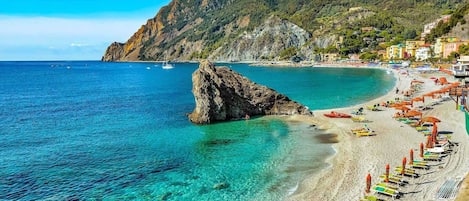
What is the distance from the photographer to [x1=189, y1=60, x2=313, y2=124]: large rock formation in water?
4231cm

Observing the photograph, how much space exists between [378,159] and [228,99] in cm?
2076

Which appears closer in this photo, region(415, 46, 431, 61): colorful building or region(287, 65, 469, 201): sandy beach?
region(287, 65, 469, 201): sandy beach

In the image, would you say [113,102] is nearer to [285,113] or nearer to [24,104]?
[24,104]

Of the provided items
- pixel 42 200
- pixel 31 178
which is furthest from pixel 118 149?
pixel 42 200

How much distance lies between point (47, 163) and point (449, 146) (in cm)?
3047

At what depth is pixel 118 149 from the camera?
3244 centimetres

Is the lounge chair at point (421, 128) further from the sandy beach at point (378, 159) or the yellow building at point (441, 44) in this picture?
the yellow building at point (441, 44)

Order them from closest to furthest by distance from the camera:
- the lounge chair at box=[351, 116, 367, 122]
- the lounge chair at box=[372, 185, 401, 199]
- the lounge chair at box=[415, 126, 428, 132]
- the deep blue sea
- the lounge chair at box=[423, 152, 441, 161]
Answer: the lounge chair at box=[372, 185, 401, 199] → the deep blue sea → the lounge chair at box=[423, 152, 441, 161] → the lounge chair at box=[415, 126, 428, 132] → the lounge chair at box=[351, 116, 367, 122]

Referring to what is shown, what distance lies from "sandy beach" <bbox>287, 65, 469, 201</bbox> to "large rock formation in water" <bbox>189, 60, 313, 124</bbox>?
4.07 metres

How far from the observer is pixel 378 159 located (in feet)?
89.1

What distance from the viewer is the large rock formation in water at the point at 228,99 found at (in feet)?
139

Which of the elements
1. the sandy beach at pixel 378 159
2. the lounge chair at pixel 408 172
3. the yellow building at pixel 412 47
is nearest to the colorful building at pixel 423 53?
the yellow building at pixel 412 47

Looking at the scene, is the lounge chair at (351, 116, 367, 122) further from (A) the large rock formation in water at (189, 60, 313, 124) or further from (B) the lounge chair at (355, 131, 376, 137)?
(B) the lounge chair at (355, 131, 376, 137)

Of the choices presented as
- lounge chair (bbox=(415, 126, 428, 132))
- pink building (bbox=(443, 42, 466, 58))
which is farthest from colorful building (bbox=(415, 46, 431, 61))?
lounge chair (bbox=(415, 126, 428, 132))
